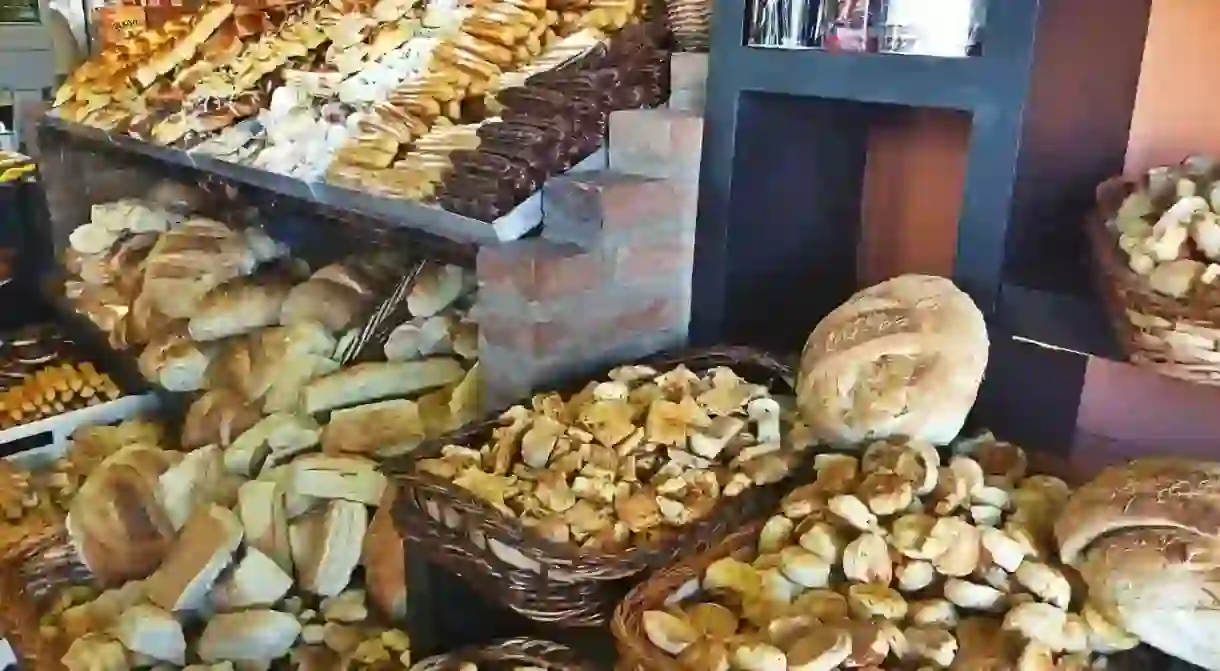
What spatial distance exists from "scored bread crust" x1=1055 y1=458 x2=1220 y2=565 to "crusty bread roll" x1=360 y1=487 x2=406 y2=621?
89 centimetres

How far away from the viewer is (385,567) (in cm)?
150

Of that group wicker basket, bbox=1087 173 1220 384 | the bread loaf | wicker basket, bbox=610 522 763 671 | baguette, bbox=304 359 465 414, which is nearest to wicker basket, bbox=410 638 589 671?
wicker basket, bbox=610 522 763 671

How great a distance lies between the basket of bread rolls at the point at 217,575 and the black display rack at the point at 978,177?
58cm

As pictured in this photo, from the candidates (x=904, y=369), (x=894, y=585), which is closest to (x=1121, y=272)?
(x=904, y=369)

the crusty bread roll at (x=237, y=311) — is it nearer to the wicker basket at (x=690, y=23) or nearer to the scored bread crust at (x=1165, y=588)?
the wicker basket at (x=690, y=23)

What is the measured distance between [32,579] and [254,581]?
0.46 metres

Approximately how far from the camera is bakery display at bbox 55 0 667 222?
4.63ft

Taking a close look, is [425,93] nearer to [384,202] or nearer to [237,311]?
[384,202]

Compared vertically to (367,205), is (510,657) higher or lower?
lower

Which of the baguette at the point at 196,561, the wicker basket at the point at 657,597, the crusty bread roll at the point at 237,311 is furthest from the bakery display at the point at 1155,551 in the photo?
the crusty bread roll at the point at 237,311

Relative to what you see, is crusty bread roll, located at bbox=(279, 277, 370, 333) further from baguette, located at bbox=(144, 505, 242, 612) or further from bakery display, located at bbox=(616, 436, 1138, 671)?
bakery display, located at bbox=(616, 436, 1138, 671)

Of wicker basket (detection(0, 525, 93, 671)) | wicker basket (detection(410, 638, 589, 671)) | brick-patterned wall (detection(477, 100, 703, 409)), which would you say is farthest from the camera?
wicker basket (detection(0, 525, 93, 671))

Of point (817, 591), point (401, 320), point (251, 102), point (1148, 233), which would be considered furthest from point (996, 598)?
point (251, 102)

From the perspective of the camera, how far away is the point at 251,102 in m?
1.87
